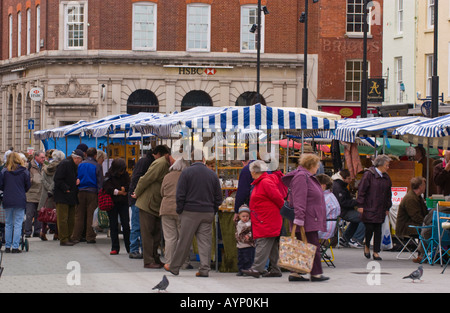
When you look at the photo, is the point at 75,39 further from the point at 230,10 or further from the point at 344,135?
the point at 344,135

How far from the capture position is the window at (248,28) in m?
51.0

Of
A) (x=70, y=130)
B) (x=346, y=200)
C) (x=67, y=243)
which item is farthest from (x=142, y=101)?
(x=346, y=200)

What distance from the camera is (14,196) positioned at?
17.7 meters

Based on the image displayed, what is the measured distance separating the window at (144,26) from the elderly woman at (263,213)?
3668cm

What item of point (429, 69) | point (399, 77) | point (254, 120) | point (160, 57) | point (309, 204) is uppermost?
point (160, 57)

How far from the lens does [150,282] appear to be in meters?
13.5

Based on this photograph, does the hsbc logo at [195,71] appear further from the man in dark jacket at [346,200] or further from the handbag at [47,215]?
the man in dark jacket at [346,200]


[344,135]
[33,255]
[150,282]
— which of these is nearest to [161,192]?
[150,282]

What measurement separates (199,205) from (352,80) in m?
39.5

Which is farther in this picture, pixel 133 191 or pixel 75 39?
pixel 75 39

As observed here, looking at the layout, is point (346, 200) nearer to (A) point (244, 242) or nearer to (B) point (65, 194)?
(A) point (244, 242)

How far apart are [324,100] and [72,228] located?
33117mm

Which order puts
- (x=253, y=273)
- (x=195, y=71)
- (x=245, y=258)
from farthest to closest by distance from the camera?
(x=195, y=71) < (x=245, y=258) < (x=253, y=273)

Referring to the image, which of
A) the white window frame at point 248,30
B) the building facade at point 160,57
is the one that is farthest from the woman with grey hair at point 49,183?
the white window frame at point 248,30
